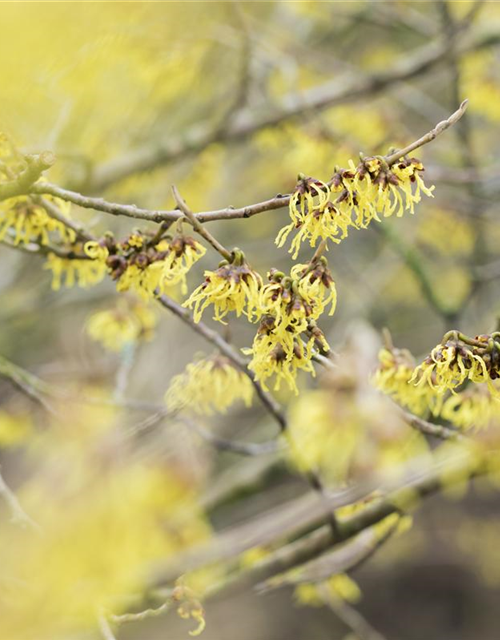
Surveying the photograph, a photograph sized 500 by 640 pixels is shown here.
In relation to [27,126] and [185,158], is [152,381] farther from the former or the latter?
[27,126]

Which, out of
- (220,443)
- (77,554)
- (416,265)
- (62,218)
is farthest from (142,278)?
(416,265)

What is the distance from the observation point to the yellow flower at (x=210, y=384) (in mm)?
2102

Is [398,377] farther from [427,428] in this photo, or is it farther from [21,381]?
[21,381]

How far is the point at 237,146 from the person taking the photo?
233 inches

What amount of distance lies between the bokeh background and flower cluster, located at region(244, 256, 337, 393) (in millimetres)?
606

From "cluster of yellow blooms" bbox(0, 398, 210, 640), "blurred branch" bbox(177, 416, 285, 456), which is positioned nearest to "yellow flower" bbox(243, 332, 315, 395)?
"cluster of yellow blooms" bbox(0, 398, 210, 640)

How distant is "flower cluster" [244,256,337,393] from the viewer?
4.93 feet

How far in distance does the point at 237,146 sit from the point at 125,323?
350 centimetres

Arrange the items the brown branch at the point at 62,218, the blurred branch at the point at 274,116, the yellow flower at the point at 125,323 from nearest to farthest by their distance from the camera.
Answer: the brown branch at the point at 62,218 < the yellow flower at the point at 125,323 < the blurred branch at the point at 274,116

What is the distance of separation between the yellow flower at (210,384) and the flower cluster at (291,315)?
47 centimetres

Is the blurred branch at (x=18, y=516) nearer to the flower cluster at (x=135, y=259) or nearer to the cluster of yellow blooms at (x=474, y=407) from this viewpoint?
the flower cluster at (x=135, y=259)

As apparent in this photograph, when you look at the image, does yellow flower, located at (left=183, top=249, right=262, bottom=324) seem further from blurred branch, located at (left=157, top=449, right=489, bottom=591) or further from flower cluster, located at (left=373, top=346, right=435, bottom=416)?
blurred branch, located at (left=157, top=449, right=489, bottom=591)

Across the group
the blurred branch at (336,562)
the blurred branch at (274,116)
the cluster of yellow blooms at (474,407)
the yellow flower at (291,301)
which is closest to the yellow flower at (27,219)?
the yellow flower at (291,301)

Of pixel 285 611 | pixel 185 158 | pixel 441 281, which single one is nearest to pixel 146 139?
pixel 185 158
